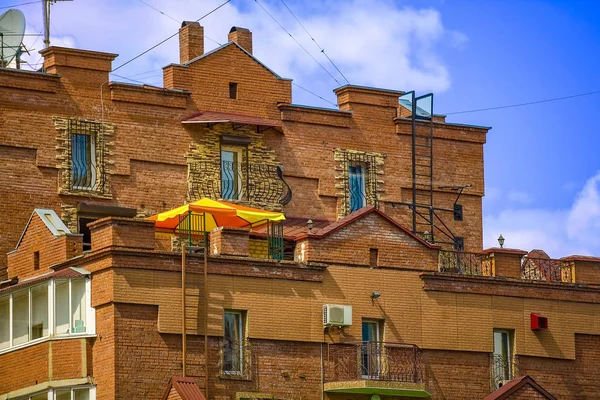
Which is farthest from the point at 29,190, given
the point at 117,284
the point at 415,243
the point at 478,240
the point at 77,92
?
the point at 478,240

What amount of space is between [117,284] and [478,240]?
15110 millimetres

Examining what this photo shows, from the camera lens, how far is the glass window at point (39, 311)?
145ft

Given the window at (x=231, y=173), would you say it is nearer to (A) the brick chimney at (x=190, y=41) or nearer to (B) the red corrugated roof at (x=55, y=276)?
(A) the brick chimney at (x=190, y=41)

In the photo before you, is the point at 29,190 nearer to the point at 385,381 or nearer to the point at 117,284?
the point at 117,284

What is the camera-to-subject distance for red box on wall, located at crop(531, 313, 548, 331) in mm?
48406

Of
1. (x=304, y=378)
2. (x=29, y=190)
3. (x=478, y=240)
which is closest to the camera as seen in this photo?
(x=304, y=378)

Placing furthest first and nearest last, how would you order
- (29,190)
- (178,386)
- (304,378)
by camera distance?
(29,190) < (304,378) < (178,386)

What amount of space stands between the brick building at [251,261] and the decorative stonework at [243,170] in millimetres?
49

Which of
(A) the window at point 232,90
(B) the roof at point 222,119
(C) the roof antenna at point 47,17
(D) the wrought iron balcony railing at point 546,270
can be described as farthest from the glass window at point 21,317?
(D) the wrought iron balcony railing at point 546,270

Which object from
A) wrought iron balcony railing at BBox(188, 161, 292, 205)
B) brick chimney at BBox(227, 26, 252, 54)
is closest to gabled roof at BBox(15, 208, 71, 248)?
wrought iron balcony railing at BBox(188, 161, 292, 205)

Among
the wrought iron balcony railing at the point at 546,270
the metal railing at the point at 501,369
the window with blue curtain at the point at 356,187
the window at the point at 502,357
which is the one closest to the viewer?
the metal railing at the point at 501,369

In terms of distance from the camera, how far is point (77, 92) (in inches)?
1948

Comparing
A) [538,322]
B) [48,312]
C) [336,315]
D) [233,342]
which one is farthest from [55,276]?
[538,322]

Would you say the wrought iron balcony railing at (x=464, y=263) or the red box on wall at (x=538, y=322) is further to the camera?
the wrought iron balcony railing at (x=464, y=263)
